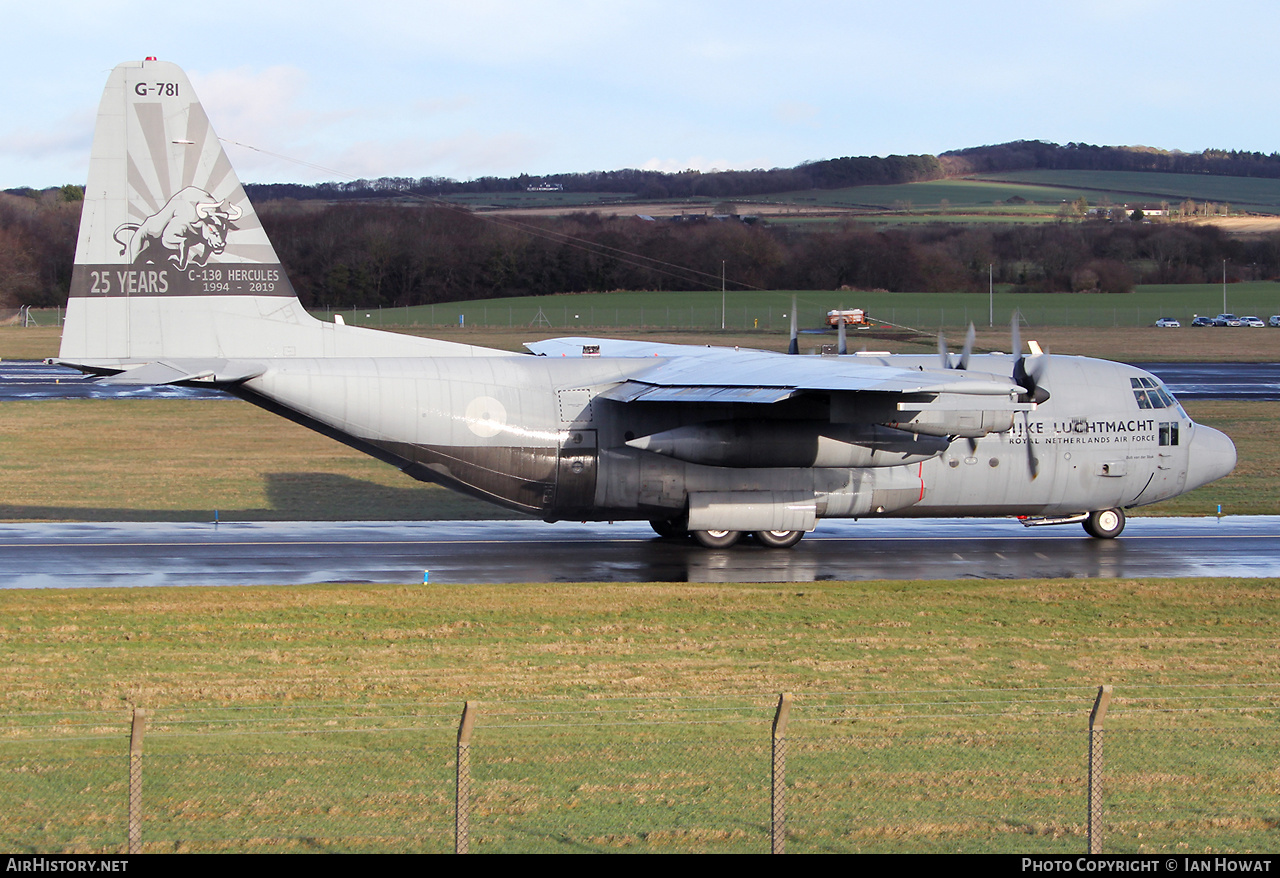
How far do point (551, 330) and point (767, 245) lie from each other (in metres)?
31.3

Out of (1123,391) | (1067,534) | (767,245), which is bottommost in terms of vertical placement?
(1067,534)

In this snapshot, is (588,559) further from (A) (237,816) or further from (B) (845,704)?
(A) (237,816)

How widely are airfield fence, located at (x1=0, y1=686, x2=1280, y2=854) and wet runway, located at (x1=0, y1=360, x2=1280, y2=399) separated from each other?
40.8m

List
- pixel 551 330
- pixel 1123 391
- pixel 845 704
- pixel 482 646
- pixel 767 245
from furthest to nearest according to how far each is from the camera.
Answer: pixel 767 245
pixel 551 330
pixel 1123 391
pixel 482 646
pixel 845 704

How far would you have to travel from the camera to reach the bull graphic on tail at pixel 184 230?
24.3 meters

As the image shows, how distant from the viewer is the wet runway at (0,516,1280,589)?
77.7ft

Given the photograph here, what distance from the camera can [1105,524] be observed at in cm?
2833

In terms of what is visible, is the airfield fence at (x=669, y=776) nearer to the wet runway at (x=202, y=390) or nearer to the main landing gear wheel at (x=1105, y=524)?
the main landing gear wheel at (x=1105, y=524)

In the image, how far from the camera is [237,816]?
10734 mm

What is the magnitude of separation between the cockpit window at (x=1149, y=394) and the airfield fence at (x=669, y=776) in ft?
42.8

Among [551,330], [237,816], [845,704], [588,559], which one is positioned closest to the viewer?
[237,816]

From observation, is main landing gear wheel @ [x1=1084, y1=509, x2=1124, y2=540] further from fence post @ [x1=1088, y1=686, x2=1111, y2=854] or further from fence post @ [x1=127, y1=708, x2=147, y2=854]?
fence post @ [x1=127, y1=708, x2=147, y2=854]

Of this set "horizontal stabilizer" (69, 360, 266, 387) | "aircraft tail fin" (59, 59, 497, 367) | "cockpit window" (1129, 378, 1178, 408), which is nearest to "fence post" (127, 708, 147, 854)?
"horizontal stabilizer" (69, 360, 266, 387)

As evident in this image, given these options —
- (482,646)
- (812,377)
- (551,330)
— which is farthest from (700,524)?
(551,330)
